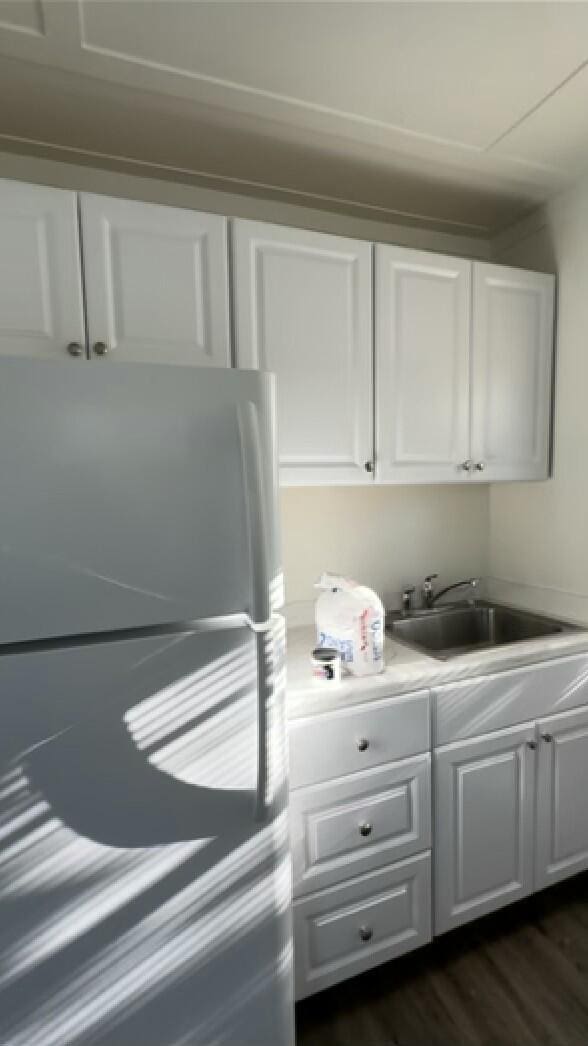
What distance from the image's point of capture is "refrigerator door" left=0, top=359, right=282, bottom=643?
784mm

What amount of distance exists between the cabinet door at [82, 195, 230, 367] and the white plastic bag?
0.74 metres

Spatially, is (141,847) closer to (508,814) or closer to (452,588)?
(508,814)

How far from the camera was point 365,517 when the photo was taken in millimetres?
1955

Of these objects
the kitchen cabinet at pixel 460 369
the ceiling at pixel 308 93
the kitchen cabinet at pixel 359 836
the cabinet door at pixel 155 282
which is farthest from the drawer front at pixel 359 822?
the ceiling at pixel 308 93

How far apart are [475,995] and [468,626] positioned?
1119 millimetres

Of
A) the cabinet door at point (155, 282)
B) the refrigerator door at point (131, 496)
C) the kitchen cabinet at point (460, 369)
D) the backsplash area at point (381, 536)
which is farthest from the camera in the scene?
the backsplash area at point (381, 536)

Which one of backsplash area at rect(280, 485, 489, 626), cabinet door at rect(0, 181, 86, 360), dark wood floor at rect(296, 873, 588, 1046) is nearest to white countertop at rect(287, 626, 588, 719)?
backsplash area at rect(280, 485, 489, 626)

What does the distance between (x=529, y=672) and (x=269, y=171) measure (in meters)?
1.74

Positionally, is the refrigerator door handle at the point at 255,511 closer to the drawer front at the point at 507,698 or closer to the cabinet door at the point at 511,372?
the drawer front at the point at 507,698

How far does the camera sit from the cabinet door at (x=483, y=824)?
1418 mm

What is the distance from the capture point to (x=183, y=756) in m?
0.92

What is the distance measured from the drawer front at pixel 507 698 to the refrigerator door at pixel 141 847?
596mm

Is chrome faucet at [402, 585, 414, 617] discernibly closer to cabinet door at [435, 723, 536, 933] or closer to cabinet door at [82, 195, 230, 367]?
cabinet door at [435, 723, 536, 933]

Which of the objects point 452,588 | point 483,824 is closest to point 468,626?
point 452,588
